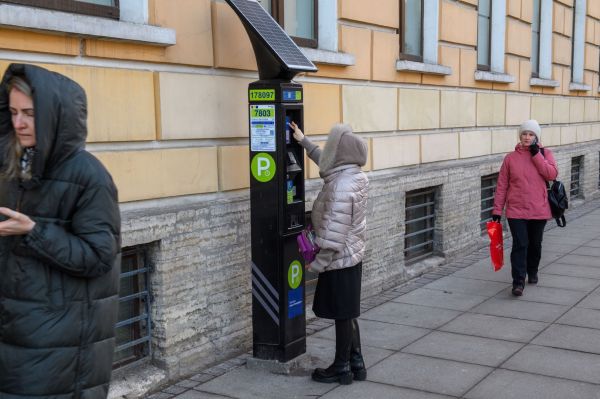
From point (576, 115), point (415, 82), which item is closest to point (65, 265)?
point (415, 82)

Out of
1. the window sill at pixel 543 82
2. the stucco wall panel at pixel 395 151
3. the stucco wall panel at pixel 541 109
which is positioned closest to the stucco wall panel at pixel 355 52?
the stucco wall panel at pixel 395 151

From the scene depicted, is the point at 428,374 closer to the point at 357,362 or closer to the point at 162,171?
the point at 357,362

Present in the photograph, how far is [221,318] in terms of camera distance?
5.55 m

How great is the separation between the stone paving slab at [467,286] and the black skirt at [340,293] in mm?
2977

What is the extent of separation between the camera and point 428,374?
17.1ft

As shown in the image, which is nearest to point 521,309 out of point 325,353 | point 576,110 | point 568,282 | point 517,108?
point 568,282

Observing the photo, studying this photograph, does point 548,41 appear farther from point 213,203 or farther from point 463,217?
point 213,203

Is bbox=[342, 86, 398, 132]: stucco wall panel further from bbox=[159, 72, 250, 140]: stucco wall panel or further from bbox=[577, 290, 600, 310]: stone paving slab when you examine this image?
bbox=[577, 290, 600, 310]: stone paving slab

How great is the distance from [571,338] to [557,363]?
2.29ft

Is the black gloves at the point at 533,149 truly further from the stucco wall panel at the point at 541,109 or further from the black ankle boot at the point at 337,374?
the stucco wall panel at the point at 541,109

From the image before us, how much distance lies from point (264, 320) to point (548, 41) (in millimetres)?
9684

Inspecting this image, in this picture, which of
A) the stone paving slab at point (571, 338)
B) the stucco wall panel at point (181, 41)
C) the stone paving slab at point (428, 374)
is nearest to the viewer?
the stucco wall panel at point (181, 41)

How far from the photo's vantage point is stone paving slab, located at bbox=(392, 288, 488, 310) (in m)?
7.15

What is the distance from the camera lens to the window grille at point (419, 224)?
8680mm
